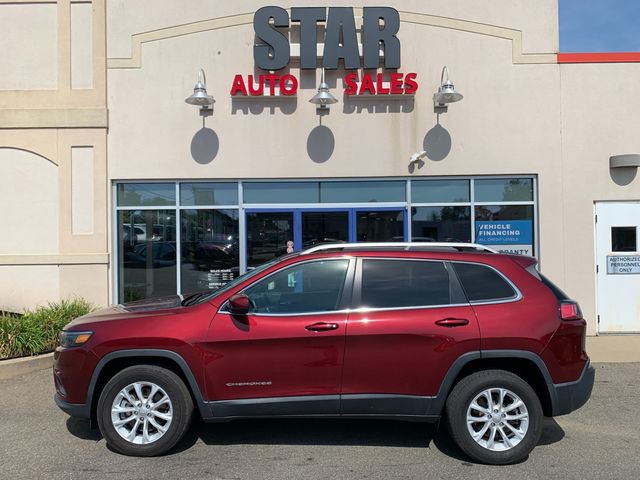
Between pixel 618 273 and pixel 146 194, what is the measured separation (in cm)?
888

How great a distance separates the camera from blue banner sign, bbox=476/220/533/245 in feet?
32.2

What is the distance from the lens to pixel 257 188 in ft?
32.5

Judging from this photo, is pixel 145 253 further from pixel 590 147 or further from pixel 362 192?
pixel 590 147

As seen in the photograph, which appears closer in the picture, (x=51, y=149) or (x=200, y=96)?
(x=200, y=96)

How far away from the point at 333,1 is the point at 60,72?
5209mm

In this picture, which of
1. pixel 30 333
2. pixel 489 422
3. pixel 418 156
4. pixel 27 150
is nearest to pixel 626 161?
pixel 418 156

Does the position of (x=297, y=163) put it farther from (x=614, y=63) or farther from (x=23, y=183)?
(x=614, y=63)

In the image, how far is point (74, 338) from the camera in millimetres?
4512

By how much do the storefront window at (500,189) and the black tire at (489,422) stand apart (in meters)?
6.03

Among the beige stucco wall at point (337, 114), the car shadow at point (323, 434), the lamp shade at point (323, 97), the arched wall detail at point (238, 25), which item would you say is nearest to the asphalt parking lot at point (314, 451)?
the car shadow at point (323, 434)

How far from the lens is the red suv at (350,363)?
14.2 feet

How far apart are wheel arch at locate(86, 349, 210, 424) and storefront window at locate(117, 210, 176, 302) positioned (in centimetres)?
540

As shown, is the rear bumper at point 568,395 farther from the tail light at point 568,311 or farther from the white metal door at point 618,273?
the white metal door at point 618,273

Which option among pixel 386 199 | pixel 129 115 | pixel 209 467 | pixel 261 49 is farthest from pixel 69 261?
pixel 209 467
